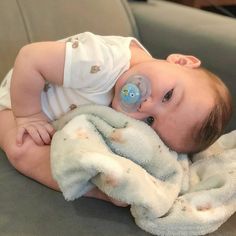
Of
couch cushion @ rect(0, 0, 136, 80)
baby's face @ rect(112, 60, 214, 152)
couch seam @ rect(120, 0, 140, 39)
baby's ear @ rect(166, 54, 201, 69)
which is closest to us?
baby's face @ rect(112, 60, 214, 152)

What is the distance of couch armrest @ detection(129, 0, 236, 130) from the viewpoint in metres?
1.13

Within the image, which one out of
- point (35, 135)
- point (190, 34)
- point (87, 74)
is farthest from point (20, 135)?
point (190, 34)

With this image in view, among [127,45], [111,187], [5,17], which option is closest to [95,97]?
[127,45]

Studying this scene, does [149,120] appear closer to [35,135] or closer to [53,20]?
[35,135]

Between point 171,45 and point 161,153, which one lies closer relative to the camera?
point 161,153

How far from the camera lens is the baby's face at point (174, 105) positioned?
0.81 m

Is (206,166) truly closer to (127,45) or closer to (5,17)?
(127,45)

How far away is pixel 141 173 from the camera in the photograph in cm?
71

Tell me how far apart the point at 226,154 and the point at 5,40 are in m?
0.56

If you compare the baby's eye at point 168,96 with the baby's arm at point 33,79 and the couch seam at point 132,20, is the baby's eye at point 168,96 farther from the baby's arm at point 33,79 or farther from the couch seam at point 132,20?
the couch seam at point 132,20

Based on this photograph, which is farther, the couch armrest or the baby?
the couch armrest

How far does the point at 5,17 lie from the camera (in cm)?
109

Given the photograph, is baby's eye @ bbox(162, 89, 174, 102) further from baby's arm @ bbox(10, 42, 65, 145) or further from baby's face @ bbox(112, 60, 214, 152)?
baby's arm @ bbox(10, 42, 65, 145)

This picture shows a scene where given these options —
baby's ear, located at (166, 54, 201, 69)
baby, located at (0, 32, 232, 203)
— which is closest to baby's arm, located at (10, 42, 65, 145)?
baby, located at (0, 32, 232, 203)
